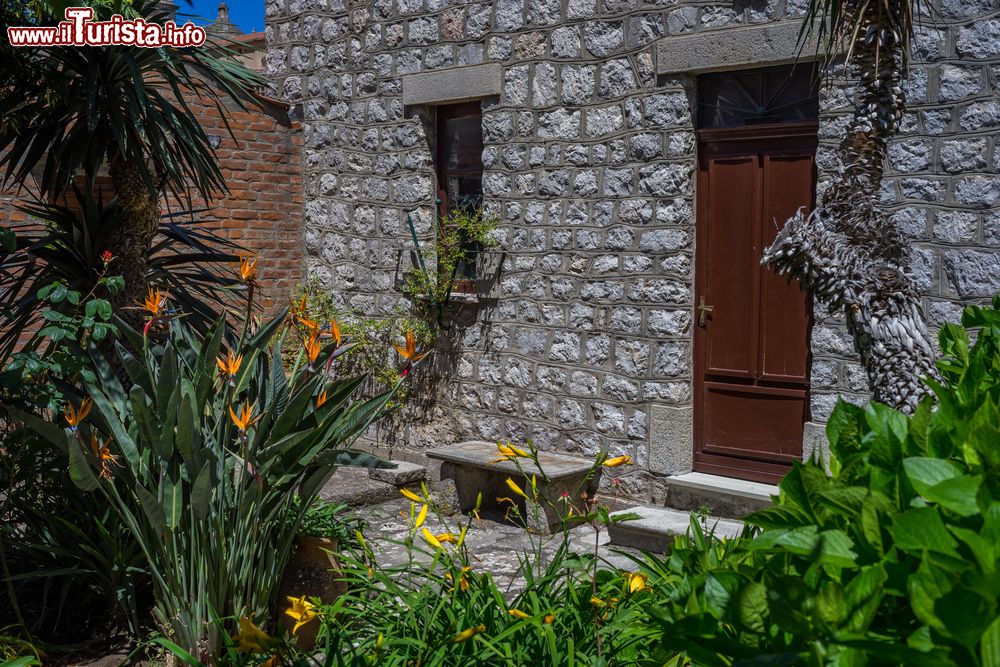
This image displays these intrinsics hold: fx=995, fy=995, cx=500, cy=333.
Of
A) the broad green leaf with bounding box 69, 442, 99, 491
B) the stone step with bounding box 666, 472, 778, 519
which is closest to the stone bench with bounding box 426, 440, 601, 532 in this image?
the stone step with bounding box 666, 472, 778, 519

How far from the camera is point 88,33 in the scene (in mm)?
4613

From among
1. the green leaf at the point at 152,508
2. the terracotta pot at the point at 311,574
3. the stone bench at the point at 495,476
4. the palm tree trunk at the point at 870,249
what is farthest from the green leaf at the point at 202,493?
the stone bench at the point at 495,476

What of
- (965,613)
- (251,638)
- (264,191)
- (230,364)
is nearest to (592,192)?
(264,191)

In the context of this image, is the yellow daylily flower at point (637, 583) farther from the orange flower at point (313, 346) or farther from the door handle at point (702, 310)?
the door handle at point (702, 310)

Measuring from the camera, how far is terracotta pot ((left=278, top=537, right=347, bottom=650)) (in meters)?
4.03

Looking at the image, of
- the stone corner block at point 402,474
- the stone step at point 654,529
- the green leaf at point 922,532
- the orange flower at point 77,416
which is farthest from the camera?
the stone corner block at point 402,474

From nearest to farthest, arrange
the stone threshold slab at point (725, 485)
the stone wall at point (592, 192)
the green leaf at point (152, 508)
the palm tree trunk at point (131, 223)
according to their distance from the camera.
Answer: the green leaf at point (152, 508) < the palm tree trunk at point (131, 223) < the stone wall at point (592, 192) < the stone threshold slab at point (725, 485)

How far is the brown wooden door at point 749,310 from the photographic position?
592cm

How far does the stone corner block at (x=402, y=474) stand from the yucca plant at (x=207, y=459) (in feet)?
9.95

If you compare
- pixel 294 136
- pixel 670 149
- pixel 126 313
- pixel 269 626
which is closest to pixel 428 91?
pixel 294 136

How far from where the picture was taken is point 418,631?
→ 2.83 m

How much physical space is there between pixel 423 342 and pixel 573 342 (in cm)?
135

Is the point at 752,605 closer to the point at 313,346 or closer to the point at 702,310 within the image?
the point at 313,346

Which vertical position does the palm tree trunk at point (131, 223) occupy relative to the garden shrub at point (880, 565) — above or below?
above
